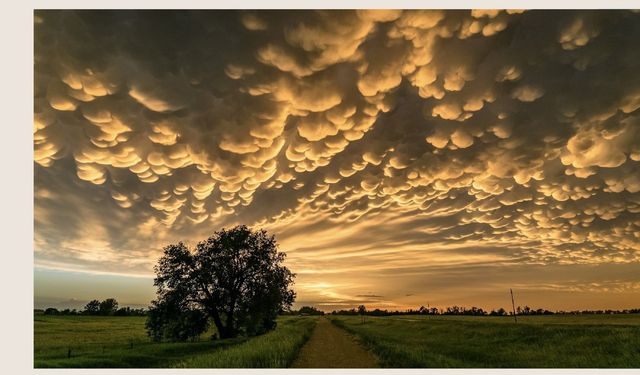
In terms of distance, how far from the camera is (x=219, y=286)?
36.1 m

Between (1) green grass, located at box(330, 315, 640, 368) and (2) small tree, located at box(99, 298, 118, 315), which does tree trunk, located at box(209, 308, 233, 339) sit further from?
(2) small tree, located at box(99, 298, 118, 315)

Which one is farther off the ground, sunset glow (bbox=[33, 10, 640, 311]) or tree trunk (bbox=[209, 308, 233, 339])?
sunset glow (bbox=[33, 10, 640, 311])

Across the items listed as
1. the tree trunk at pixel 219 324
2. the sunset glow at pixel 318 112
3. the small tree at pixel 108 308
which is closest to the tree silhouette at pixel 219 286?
the tree trunk at pixel 219 324

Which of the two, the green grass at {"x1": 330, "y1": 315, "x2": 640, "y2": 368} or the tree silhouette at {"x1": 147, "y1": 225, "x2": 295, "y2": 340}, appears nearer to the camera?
the green grass at {"x1": 330, "y1": 315, "x2": 640, "y2": 368}

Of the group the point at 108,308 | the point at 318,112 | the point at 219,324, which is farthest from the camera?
the point at 108,308

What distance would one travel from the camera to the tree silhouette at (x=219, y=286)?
34.4 metres

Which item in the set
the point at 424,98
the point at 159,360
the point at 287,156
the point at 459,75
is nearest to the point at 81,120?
the point at 287,156

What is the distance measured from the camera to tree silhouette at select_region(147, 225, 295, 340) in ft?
113

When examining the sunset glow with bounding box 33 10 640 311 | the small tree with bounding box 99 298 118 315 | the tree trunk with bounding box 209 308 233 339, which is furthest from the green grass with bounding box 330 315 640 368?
the small tree with bounding box 99 298 118 315

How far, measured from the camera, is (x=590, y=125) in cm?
1725

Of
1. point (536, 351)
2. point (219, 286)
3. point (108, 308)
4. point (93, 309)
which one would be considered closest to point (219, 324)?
Answer: point (219, 286)

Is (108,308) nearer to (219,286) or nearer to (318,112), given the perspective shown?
(219,286)

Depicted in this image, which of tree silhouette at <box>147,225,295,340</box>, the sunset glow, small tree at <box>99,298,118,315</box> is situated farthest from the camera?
small tree at <box>99,298,118,315</box>

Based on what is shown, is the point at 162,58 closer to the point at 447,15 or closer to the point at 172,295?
the point at 447,15
